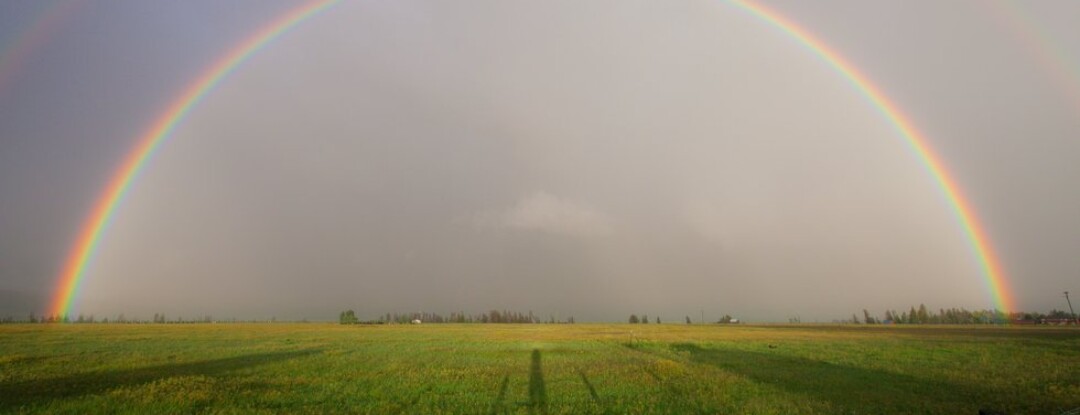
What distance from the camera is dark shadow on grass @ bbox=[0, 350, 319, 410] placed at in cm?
1850

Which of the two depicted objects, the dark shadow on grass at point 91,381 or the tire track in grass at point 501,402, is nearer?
the tire track in grass at point 501,402

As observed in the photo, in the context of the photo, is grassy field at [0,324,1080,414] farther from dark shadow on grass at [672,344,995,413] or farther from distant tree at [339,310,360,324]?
distant tree at [339,310,360,324]

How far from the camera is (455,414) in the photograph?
15.5 metres

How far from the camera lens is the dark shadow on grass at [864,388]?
677 inches

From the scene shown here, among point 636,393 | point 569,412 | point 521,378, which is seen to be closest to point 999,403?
point 636,393

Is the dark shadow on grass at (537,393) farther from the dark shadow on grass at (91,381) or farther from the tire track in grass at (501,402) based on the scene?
the dark shadow on grass at (91,381)

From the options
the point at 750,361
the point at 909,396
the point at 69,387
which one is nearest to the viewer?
the point at 909,396

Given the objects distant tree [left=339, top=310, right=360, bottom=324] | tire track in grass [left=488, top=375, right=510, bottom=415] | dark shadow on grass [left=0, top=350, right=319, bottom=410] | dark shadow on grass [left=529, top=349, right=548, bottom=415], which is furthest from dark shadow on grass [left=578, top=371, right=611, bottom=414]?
distant tree [left=339, top=310, right=360, bottom=324]

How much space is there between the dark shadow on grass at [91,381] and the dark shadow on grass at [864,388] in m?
26.1

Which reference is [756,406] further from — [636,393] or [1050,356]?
[1050,356]

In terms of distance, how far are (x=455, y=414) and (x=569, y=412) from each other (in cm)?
335

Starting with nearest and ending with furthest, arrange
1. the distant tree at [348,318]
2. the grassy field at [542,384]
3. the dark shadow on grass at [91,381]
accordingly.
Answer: the grassy field at [542,384], the dark shadow on grass at [91,381], the distant tree at [348,318]

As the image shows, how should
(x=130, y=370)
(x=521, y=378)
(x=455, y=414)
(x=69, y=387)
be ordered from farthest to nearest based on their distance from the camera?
(x=130, y=370)
(x=521, y=378)
(x=69, y=387)
(x=455, y=414)

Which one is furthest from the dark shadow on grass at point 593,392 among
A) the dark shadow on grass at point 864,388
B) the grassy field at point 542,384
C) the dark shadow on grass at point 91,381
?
the dark shadow on grass at point 91,381
